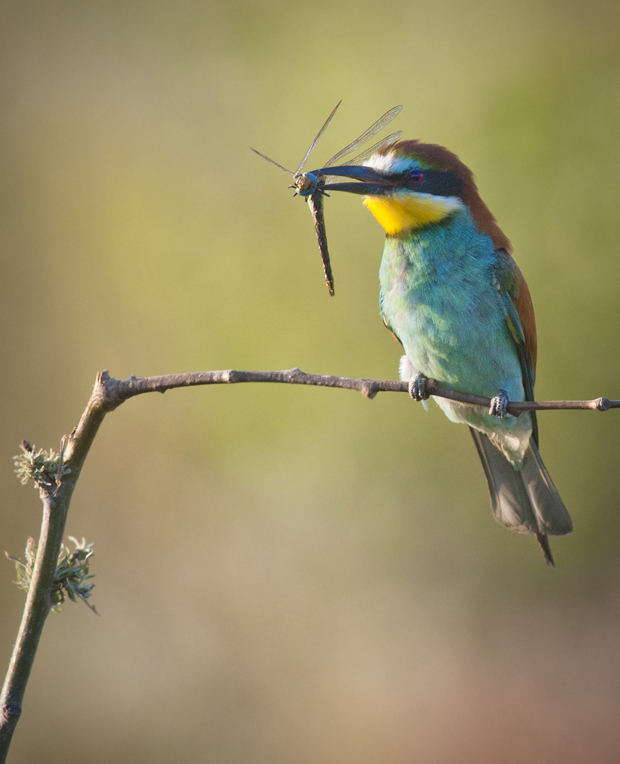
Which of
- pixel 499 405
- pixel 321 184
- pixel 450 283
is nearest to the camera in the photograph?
pixel 499 405

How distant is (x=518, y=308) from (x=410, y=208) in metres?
0.38

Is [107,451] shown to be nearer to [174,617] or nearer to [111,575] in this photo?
[111,575]

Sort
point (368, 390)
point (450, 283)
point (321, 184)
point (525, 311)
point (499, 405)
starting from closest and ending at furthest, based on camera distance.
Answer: point (368, 390) < point (499, 405) < point (321, 184) < point (450, 283) < point (525, 311)

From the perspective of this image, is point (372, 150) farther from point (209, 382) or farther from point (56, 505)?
point (56, 505)

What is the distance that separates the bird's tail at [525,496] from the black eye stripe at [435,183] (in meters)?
0.69

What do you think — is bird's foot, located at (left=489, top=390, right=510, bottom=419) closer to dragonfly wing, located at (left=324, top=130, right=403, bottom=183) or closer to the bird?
the bird

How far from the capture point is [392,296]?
198cm

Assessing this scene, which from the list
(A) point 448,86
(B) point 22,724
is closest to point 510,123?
(A) point 448,86

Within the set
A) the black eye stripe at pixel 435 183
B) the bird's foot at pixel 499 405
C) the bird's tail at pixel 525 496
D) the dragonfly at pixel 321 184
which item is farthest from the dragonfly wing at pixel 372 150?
the bird's tail at pixel 525 496

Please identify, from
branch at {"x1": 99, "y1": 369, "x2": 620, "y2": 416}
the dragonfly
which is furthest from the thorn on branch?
the dragonfly

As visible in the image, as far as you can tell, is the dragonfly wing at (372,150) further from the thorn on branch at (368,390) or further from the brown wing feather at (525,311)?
the thorn on branch at (368,390)

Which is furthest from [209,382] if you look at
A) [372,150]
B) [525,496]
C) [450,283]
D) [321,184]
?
[525,496]

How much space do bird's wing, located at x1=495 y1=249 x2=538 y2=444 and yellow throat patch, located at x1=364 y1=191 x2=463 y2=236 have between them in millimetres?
175

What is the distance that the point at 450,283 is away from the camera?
1.90 meters
